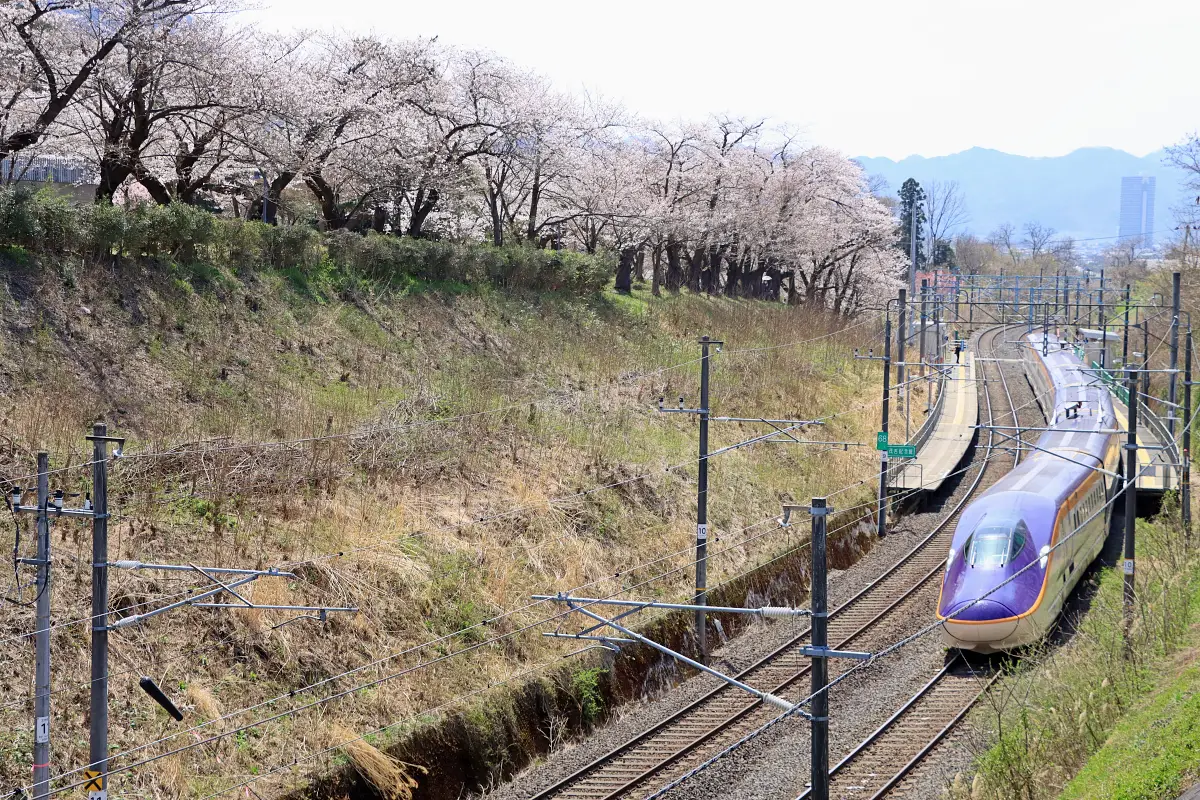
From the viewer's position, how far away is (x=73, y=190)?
34250mm

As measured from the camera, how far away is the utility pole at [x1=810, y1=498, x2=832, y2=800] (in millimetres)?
9586

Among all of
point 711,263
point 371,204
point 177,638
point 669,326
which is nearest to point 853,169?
point 711,263

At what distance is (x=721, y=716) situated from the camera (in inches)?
635

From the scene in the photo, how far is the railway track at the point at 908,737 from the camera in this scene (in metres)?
14.0

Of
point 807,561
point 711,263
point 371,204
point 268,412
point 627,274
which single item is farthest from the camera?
point 711,263

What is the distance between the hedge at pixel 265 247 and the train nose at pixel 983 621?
1594 centimetres

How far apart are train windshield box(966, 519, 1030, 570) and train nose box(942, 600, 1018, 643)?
80 cm

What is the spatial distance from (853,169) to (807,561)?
35393mm

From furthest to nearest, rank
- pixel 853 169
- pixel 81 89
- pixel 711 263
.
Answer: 1. pixel 853 169
2. pixel 711 263
3. pixel 81 89

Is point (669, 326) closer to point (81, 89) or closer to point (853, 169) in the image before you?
point (81, 89)

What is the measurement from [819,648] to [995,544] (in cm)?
908

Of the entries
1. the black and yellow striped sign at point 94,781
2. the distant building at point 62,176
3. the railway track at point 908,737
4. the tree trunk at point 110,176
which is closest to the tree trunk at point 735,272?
the distant building at point 62,176

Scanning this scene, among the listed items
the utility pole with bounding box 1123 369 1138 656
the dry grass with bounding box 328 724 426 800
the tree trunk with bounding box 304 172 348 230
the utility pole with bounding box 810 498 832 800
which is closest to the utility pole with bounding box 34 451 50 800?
the dry grass with bounding box 328 724 426 800

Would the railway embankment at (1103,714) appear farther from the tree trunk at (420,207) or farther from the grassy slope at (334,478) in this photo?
the tree trunk at (420,207)
